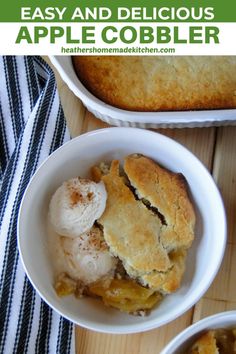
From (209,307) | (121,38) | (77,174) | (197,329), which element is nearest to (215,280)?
(209,307)

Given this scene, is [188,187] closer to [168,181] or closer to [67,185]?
[168,181]

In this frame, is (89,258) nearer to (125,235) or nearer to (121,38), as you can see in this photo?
(125,235)

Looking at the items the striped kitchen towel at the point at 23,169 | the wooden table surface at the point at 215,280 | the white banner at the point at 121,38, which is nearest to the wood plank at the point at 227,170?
the wooden table surface at the point at 215,280

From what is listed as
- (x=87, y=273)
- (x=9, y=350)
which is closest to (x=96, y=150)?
(x=87, y=273)

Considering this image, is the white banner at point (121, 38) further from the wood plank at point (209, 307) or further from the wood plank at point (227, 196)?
the wood plank at point (209, 307)

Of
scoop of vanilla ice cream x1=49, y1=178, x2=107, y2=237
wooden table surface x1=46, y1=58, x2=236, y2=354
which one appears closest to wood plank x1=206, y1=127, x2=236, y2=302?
wooden table surface x1=46, y1=58, x2=236, y2=354
